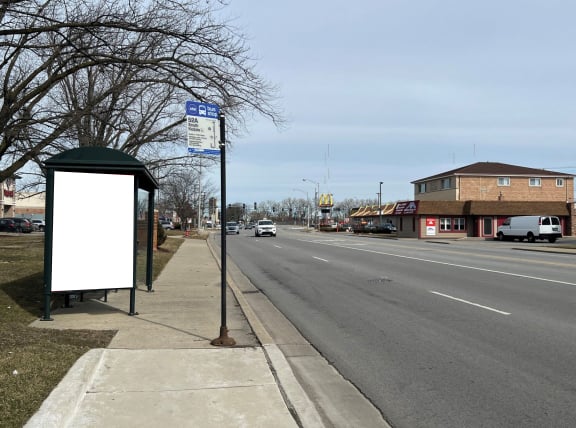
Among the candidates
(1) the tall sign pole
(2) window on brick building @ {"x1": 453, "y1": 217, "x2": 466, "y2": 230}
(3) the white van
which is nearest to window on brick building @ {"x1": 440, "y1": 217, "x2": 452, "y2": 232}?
(2) window on brick building @ {"x1": 453, "y1": 217, "x2": 466, "y2": 230}

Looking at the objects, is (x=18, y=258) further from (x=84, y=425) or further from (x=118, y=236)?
(x=84, y=425)

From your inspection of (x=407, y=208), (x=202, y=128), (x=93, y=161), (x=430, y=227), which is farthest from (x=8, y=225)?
(x=202, y=128)

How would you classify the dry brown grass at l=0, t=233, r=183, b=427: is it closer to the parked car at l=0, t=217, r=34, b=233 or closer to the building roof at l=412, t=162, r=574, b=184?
the parked car at l=0, t=217, r=34, b=233

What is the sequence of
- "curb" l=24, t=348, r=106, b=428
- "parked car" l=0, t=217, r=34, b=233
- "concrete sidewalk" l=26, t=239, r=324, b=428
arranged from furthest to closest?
"parked car" l=0, t=217, r=34, b=233
"concrete sidewalk" l=26, t=239, r=324, b=428
"curb" l=24, t=348, r=106, b=428

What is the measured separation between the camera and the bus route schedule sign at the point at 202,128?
6824 mm

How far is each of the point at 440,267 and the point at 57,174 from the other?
13.5 meters

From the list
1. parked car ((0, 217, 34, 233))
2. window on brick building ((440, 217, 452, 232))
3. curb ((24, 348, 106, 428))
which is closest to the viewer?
curb ((24, 348, 106, 428))

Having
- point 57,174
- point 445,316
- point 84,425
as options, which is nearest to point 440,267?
point 445,316

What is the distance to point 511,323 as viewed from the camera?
8.45 m

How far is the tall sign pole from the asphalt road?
1.40 metres

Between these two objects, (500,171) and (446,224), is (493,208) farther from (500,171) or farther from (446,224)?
(500,171)

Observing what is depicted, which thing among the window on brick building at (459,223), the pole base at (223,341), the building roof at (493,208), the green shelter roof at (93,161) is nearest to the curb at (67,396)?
the pole base at (223,341)

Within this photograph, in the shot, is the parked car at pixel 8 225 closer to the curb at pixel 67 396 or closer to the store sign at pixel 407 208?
the store sign at pixel 407 208

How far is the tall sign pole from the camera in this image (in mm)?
6824
